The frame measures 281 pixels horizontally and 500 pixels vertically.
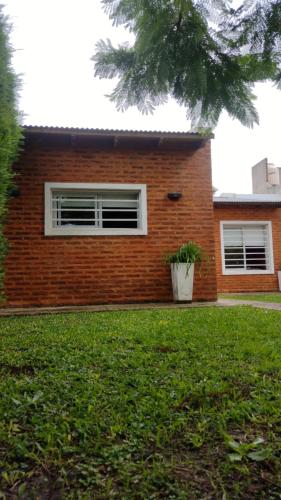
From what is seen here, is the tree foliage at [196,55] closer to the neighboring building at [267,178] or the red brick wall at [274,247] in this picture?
the red brick wall at [274,247]

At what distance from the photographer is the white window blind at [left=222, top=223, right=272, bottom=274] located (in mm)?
12938

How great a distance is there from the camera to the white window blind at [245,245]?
42.4ft

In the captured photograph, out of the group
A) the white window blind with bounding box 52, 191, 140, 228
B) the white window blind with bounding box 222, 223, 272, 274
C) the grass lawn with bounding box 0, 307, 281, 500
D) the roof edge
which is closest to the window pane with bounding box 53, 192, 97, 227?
the white window blind with bounding box 52, 191, 140, 228

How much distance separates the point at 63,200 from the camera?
731 cm

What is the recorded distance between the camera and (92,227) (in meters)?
7.29

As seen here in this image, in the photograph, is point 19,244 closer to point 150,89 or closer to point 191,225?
point 191,225

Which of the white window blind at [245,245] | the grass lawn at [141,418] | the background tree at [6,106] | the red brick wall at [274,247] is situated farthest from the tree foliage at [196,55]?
the white window blind at [245,245]

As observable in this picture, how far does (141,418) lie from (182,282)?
509cm

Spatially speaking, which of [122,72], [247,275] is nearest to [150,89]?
[122,72]

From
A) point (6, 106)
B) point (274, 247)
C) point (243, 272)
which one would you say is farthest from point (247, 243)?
point (6, 106)

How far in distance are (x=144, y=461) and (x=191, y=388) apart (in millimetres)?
789

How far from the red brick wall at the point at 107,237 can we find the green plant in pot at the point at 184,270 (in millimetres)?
379

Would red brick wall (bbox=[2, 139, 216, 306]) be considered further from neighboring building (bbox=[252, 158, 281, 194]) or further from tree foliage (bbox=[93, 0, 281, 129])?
neighboring building (bbox=[252, 158, 281, 194])

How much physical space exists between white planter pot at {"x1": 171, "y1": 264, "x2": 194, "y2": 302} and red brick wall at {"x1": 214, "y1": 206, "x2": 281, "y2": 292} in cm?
558
